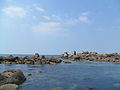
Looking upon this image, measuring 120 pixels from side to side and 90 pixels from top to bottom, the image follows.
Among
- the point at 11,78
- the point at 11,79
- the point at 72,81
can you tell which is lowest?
the point at 72,81

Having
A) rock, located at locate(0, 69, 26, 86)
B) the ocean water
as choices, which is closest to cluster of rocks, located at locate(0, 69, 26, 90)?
rock, located at locate(0, 69, 26, 86)

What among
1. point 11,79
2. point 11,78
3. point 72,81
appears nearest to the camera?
point 11,79

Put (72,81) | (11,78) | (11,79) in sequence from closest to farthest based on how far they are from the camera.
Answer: (11,79) < (11,78) < (72,81)

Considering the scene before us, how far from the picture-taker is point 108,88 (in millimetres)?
30000

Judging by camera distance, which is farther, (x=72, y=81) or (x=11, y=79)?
(x=72, y=81)

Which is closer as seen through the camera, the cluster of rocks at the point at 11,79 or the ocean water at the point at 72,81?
the cluster of rocks at the point at 11,79

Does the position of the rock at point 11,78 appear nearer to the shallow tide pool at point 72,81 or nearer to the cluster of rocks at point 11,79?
the cluster of rocks at point 11,79

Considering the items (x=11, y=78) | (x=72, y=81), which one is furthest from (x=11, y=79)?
(x=72, y=81)

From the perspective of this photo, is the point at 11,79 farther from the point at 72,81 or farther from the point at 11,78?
the point at 72,81

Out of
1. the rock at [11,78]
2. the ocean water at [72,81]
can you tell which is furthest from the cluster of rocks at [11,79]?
the ocean water at [72,81]

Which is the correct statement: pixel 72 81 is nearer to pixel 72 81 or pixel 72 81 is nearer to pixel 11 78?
pixel 72 81

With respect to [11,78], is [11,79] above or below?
below

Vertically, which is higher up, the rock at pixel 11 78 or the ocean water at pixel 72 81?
the rock at pixel 11 78

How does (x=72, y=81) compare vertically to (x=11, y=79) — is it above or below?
below
